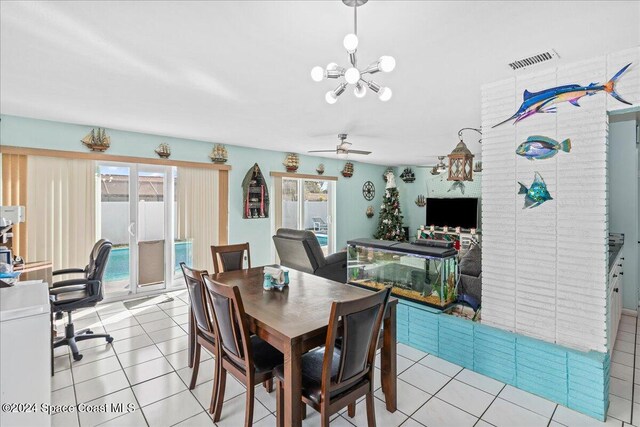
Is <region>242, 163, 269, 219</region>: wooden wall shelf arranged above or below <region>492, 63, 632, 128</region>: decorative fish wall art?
below

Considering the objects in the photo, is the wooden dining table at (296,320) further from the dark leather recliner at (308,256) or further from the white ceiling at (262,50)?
the white ceiling at (262,50)

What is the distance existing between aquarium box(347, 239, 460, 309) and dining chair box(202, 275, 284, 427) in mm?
1611

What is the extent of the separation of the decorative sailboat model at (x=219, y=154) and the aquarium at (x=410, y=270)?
2836mm

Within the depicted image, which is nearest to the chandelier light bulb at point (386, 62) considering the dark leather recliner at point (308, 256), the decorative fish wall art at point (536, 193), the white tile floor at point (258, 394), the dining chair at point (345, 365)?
the dining chair at point (345, 365)

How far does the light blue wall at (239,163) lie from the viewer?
12.3 feet

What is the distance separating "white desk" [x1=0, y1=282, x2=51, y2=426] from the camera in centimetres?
114

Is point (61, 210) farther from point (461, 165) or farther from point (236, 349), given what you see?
point (461, 165)

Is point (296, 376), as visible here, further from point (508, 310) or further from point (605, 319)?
point (605, 319)

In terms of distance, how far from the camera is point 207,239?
5.14 metres

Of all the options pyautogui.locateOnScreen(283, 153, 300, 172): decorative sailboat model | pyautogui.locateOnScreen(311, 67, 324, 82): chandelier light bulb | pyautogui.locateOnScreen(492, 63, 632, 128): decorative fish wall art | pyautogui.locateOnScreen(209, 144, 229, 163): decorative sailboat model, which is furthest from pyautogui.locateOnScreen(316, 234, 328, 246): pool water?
pyautogui.locateOnScreen(311, 67, 324, 82): chandelier light bulb

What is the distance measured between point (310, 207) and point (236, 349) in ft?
16.9

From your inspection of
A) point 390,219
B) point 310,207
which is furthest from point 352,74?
point 390,219

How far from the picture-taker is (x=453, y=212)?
7566 mm

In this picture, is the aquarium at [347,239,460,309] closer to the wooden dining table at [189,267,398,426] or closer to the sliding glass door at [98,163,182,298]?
the wooden dining table at [189,267,398,426]
